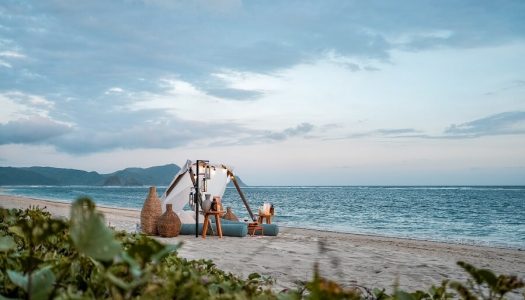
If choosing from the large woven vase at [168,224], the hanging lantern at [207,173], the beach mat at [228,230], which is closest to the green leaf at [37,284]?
the large woven vase at [168,224]

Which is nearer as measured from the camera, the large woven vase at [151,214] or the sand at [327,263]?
the sand at [327,263]

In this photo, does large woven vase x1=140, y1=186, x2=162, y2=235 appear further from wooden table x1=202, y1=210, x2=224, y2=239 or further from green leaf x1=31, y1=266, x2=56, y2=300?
green leaf x1=31, y1=266, x2=56, y2=300

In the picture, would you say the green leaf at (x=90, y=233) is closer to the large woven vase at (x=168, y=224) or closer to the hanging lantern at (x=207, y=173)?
the large woven vase at (x=168, y=224)

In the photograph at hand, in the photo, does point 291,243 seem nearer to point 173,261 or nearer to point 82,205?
point 173,261

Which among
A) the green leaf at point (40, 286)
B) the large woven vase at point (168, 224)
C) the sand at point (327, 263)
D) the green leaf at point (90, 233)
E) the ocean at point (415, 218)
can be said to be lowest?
the ocean at point (415, 218)

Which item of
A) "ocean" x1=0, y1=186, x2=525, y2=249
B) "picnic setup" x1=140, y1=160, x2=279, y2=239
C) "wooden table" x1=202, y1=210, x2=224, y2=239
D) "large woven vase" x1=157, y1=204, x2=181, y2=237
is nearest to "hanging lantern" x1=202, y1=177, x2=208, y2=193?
"picnic setup" x1=140, y1=160, x2=279, y2=239

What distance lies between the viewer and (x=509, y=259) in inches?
Answer: 564

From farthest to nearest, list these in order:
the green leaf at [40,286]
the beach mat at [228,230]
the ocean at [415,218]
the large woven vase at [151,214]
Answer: the ocean at [415,218], the beach mat at [228,230], the large woven vase at [151,214], the green leaf at [40,286]

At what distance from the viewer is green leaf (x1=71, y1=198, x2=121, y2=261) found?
83 cm

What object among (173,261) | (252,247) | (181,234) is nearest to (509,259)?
(252,247)

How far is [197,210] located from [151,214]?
5.43 feet

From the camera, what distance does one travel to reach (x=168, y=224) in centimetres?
1334

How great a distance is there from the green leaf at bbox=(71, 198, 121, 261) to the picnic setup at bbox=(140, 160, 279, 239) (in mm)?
12287

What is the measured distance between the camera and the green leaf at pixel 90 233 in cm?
83
